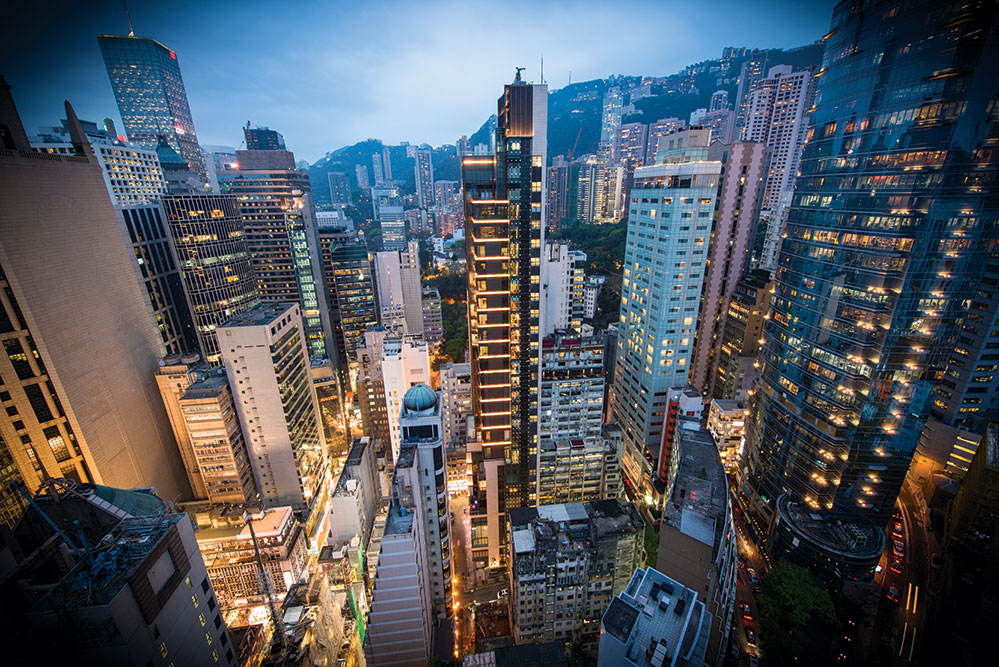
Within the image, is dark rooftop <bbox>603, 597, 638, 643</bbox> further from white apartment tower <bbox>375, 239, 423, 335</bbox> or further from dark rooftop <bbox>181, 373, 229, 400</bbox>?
white apartment tower <bbox>375, 239, 423, 335</bbox>

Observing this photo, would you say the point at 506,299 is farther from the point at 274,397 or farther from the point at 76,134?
the point at 76,134

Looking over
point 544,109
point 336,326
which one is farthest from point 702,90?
point 336,326

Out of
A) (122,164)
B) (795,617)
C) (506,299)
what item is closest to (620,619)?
(795,617)

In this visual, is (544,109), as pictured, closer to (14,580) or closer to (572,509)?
(572,509)

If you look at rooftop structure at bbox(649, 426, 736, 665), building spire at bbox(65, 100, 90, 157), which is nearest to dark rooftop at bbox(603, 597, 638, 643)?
rooftop structure at bbox(649, 426, 736, 665)

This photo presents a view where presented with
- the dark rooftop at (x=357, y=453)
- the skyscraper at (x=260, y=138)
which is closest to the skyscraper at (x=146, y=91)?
the skyscraper at (x=260, y=138)

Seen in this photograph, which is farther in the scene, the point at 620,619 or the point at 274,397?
the point at 274,397
